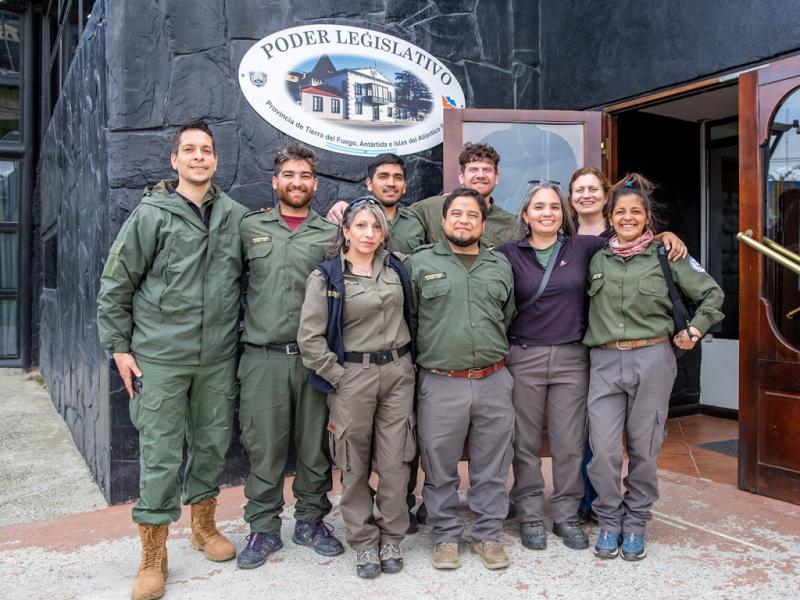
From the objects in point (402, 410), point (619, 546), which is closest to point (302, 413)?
point (402, 410)

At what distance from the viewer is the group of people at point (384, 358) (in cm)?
301

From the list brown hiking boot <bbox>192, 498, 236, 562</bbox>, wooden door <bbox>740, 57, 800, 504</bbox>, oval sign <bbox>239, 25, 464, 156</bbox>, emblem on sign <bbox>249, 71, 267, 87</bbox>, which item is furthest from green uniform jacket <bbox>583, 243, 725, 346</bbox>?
emblem on sign <bbox>249, 71, 267, 87</bbox>

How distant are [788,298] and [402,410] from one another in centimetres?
250

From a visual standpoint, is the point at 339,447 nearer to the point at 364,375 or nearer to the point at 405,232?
the point at 364,375

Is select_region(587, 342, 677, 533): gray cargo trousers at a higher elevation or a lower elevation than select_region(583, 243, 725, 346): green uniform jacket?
lower

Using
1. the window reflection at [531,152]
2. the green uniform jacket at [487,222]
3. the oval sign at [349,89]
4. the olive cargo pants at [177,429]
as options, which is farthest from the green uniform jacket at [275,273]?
the window reflection at [531,152]

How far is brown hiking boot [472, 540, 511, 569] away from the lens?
3.02m

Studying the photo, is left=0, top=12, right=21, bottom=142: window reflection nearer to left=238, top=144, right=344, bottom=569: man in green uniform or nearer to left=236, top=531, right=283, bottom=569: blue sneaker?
left=238, top=144, right=344, bottom=569: man in green uniform

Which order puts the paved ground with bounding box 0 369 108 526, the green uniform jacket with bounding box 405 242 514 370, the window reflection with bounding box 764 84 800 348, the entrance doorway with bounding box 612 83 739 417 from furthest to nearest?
the entrance doorway with bounding box 612 83 739 417 < the paved ground with bounding box 0 369 108 526 < the window reflection with bounding box 764 84 800 348 < the green uniform jacket with bounding box 405 242 514 370

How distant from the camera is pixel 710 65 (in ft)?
13.6

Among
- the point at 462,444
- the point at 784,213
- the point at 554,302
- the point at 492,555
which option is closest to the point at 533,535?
the point at 492,555

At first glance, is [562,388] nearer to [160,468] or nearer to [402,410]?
[402,410]

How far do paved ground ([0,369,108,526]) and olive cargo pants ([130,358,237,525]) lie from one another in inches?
55.0

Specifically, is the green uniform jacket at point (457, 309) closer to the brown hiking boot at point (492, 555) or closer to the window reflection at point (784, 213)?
the brown hiking boot at point (492, 555)
